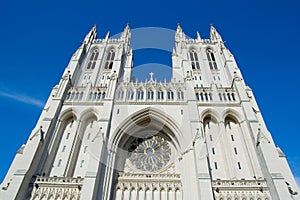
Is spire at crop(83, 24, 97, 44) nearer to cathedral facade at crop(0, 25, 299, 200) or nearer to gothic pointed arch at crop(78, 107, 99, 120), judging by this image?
cathedral facade at crop(0, 25, 299, 200)

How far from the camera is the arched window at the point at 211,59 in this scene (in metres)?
26.5

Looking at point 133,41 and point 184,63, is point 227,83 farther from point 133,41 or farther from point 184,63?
point 133,41

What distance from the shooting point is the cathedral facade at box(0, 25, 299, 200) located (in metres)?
14.2

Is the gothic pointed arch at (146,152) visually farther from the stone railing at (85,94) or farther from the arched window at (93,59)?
the arched window at (93,59)

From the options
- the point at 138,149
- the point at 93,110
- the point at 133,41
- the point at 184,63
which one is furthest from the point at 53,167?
the point at 133,41

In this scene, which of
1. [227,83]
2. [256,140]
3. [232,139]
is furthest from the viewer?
[227,83]

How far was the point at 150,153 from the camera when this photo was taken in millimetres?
18594

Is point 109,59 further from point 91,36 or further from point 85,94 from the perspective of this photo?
point 85,94

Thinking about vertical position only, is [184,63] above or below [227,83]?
above

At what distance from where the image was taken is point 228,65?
23.9m

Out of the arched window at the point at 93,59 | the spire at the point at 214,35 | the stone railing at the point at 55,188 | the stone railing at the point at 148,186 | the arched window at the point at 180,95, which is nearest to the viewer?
the stone railing at the point at 55,188

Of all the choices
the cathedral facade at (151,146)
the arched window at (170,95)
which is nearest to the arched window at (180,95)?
the cathedral facade at (151,146)

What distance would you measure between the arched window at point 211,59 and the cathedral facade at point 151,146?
2.30 metres

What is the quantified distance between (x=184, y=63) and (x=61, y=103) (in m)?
14.1
